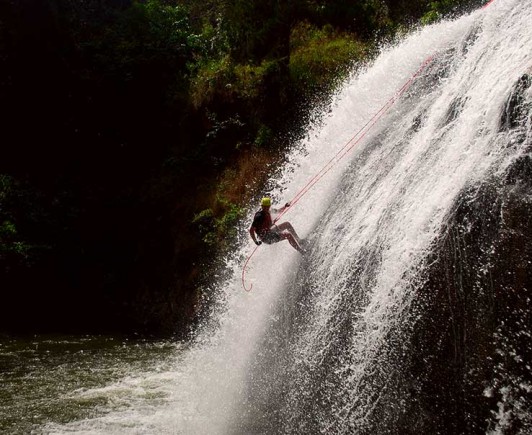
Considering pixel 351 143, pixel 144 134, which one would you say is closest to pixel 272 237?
pixel 351 143

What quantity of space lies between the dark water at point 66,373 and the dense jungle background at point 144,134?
1.50 meters

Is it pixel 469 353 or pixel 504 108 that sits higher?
pixel 504 108

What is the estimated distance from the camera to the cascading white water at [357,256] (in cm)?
617

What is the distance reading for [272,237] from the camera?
8.58 meters

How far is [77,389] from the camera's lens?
836 cm

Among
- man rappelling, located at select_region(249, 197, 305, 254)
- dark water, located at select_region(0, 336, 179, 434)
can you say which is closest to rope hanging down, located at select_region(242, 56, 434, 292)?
man rappelling, located at select_region(249, 197, 305, 254)

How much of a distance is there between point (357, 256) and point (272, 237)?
2.11 m

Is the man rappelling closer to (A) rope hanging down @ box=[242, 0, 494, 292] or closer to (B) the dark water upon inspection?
(A) rope hanging down @ box=[242, 0, 494, 292]

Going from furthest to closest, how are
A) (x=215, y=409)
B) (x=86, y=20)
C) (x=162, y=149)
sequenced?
(x=86, y=20), (x=162, y=149), (x=215, y=409)

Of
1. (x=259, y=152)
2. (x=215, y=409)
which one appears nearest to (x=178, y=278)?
(x=259, y=152)

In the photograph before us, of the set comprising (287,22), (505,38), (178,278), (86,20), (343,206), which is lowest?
(178,278)

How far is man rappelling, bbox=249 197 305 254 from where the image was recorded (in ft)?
27.6

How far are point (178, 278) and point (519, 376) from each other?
976 cm

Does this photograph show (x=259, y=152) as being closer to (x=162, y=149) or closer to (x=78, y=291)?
(x=162, y=149)
